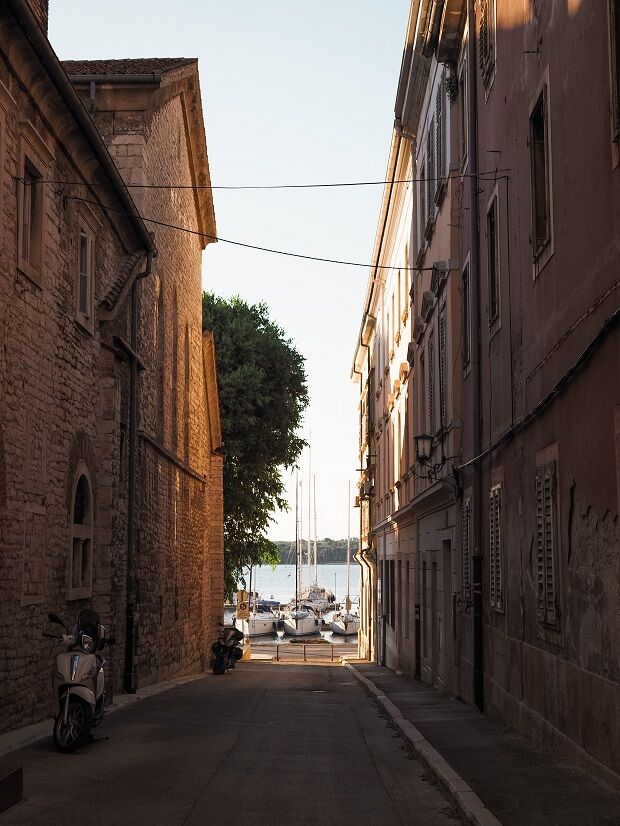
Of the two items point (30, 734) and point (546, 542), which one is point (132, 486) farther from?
point (546, 542)

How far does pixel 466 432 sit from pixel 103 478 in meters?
5.44

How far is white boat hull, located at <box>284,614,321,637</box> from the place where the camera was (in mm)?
90688

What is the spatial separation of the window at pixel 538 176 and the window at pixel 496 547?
363 centimetres

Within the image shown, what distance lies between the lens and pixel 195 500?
32.4 metres

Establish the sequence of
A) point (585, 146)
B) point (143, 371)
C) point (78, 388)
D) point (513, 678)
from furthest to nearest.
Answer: point (143, 371) < point (78, 388) < point (513, 678) < point (585, 146)

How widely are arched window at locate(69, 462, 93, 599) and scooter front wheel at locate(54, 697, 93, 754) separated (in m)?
4.63

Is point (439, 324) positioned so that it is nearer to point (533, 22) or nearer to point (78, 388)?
point (78, 388)

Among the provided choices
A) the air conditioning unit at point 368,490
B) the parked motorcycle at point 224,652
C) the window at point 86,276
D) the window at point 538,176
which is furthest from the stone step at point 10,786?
the air conditioning unit at point 368,490

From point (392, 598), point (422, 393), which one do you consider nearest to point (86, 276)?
point (422, 393)

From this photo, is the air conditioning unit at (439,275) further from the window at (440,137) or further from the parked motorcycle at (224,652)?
the parked motorcycle at (224,652)

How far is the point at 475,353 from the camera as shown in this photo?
51.6ft

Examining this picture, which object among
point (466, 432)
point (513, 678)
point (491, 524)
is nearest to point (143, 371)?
point (466, 432)

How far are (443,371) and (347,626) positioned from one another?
236 ft

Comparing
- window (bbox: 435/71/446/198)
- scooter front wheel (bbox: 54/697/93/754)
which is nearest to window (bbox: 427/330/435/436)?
window (bbox: 435/71/446/198)
